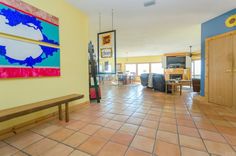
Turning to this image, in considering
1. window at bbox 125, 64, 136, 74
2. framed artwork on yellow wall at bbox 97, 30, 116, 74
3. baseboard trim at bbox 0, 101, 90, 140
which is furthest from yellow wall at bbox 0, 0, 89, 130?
window at bbox 125, 64, 136, 74

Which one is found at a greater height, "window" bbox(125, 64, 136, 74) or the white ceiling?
the white ceiling

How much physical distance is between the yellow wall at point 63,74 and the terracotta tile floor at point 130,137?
51cm

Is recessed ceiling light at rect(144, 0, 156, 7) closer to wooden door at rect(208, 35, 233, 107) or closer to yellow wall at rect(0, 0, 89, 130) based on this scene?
yellow wall at rect(0, 0, 89, 130)

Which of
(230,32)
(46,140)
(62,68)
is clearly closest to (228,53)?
(230,32)

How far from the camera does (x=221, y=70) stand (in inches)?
130

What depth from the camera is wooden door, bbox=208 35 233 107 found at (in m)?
3.12

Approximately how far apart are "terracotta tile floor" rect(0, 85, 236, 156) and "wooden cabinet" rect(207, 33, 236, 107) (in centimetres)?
91

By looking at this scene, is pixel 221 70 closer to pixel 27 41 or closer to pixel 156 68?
pixel 27 41

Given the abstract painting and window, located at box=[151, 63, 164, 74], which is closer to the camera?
the abstract painting

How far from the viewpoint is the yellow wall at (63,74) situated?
6.17 feet

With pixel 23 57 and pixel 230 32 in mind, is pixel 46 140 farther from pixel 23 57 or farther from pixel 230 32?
pixel 230 32

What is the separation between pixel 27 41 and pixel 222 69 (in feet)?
14.5

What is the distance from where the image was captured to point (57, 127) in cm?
207

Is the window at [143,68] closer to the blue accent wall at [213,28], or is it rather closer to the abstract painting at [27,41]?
the blue accent wall at [213,28]
